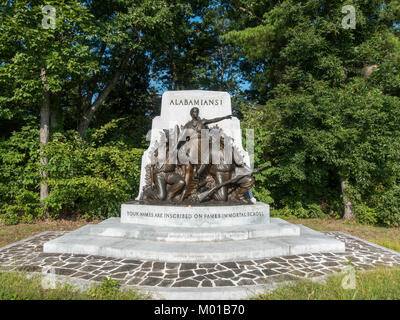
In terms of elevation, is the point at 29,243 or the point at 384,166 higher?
the point at 384,166

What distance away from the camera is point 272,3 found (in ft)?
42.0

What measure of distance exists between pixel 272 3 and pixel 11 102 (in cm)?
1289

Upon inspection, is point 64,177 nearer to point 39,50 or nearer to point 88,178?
point 88,178

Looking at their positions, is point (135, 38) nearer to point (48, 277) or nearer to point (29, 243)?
point (29, 243)

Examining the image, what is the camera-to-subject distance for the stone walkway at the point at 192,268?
3.55m

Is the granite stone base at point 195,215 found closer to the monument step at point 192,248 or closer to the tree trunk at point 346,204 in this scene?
the monument step at point 192,248

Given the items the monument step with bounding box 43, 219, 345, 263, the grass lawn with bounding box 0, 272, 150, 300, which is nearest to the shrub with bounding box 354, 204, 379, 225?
the monument step with bounding box 43, 219, 345, 263

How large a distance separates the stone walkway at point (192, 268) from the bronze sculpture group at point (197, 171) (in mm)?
2165

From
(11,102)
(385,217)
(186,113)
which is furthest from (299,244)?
(11,102)

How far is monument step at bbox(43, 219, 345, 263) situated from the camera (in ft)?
14.4

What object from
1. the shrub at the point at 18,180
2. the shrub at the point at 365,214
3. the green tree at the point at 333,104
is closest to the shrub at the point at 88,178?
the shrub at the point at 18,180

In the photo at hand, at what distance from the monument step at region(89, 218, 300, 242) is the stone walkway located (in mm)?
846

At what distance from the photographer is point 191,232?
5152 mm

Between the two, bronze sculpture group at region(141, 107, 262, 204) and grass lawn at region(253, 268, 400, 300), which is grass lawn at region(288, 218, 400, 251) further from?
bronze sculpture group at region(141, 107, 262, 204)
